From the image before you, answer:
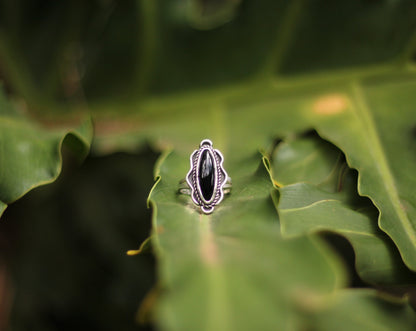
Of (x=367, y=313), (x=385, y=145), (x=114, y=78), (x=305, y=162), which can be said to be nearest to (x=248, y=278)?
(x=367, y=313)

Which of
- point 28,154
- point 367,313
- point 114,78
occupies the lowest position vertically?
point 367,313

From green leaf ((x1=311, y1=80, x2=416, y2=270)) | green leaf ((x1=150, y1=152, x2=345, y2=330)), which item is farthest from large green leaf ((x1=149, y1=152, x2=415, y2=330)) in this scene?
green leaf ((x1=311, y1=80, x2=416, y2=270))

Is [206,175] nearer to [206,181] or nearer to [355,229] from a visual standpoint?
[206,181]

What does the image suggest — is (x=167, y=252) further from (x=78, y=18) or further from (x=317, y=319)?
(x=78, y=18)

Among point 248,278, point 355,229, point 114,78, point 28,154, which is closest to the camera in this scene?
point 248,278

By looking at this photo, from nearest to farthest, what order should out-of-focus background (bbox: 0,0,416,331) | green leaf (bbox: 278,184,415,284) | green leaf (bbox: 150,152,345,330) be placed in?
green leaf (bbox: 150,152,345,330) < green leaf (bbox: 278,184,415,284) < out-of-focus background (bbox: 0,0,416,331)

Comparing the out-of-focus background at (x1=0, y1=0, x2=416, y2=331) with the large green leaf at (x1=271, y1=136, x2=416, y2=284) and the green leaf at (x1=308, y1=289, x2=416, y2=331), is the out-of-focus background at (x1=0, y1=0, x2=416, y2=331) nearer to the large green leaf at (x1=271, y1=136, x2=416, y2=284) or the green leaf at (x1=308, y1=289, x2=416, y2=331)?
the large green leaf at (x1=271, y1=136, x2=416, y2=284)
